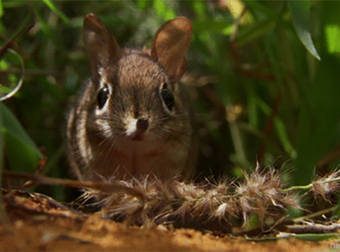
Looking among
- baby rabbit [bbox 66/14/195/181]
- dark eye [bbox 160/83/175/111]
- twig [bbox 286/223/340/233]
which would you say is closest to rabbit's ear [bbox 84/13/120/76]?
baby rabbit [bbox 66/14/195/181]

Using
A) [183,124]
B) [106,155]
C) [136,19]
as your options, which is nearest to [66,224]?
[106,155]

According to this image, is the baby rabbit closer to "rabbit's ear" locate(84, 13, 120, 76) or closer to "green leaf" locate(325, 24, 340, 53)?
"rabbit's ear" locate(84, 13, 120, 76)

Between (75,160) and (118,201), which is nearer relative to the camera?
(118,201)

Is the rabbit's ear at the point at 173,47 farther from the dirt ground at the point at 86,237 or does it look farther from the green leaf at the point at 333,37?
the dirt ground at the point at 86,237

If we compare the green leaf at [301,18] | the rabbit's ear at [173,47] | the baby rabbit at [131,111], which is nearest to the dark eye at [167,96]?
the baby rabbit at [131,111]

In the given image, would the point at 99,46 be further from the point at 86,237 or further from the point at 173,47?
the point at 86,237

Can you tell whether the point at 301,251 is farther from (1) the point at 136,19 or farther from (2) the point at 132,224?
(1) the point at 136,19

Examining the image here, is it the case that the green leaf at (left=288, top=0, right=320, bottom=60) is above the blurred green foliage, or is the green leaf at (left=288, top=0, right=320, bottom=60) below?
above
